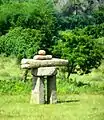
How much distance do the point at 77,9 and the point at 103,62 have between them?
93.0m

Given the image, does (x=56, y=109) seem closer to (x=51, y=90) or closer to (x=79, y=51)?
(x=51, y=90)

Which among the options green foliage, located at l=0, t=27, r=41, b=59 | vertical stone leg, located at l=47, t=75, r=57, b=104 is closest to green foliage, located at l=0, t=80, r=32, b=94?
vertical stone leg, located at l=47, t=75, r=57, b=104

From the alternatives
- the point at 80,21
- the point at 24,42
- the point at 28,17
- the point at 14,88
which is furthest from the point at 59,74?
the point at 80,21

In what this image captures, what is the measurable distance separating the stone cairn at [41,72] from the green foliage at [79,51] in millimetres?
11466

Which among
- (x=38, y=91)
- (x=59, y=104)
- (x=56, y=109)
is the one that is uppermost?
(x=38, y=91)

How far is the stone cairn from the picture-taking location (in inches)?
939

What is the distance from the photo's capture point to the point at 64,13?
140 metres

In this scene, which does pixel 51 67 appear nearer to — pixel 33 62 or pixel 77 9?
pixel 33 62

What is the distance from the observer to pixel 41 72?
24062 millimetres

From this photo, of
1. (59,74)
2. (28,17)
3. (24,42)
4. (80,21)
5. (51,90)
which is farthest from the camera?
(80,21)

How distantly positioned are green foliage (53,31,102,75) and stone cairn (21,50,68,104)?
11466mm

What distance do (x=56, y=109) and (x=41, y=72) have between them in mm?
2339

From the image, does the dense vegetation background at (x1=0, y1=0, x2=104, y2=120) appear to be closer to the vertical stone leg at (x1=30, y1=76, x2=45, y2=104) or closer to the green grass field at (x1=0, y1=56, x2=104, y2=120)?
the green grass field at (x1=0, y1=56, x2=104, y2=120)

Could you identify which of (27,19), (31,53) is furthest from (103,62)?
(27,19)
